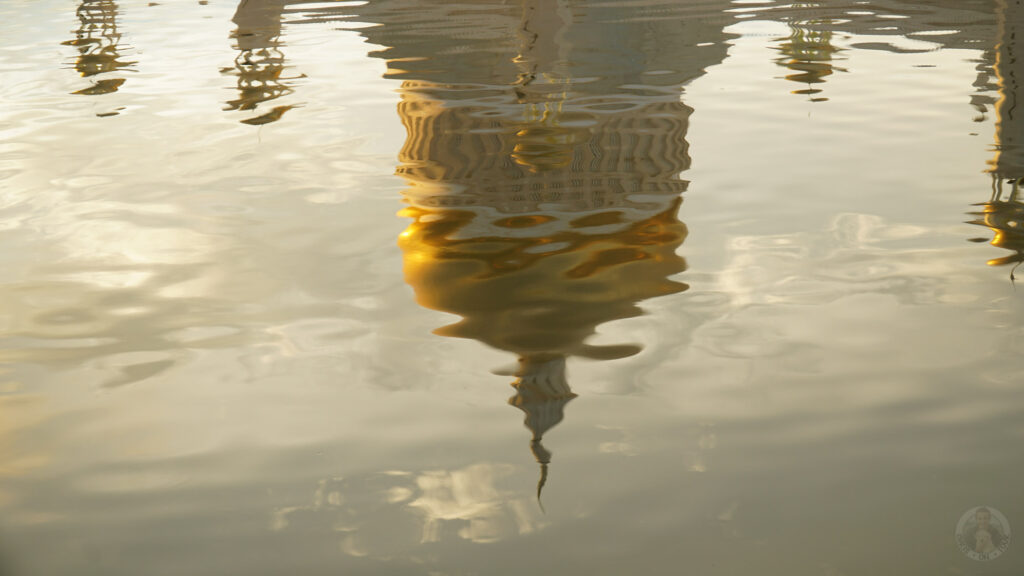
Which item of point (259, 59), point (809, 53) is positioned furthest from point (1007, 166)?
point (259, 59)

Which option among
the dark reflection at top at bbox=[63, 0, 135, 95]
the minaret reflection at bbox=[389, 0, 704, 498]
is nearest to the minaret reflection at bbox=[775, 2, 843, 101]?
the minaret reflection at bbox=[389, 0, 704, 498]

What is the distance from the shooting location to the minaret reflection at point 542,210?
528cm

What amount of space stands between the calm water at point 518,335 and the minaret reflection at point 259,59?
64 cm

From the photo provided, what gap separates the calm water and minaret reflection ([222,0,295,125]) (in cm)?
64

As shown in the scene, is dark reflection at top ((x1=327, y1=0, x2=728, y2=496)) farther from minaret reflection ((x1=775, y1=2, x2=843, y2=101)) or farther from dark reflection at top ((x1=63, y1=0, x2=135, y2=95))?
dark reflection at top ((x1=63, y1=0, x2=135, y2=95))

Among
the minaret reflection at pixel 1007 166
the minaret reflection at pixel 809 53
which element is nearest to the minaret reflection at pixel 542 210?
the minaret reflection at pixel 809 53

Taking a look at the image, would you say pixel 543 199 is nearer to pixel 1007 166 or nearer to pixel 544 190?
pixel 544 190

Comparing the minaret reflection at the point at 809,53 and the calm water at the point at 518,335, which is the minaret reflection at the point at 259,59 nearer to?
the calm water at the point at 518,335

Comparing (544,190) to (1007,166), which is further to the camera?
(1007,166)

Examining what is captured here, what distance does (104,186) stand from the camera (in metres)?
8.70

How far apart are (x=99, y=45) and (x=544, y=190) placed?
48.0 ft

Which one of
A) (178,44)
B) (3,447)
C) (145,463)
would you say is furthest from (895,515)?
(178,44)

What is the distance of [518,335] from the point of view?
5164 mm

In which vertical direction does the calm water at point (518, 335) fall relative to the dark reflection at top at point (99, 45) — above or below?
below
